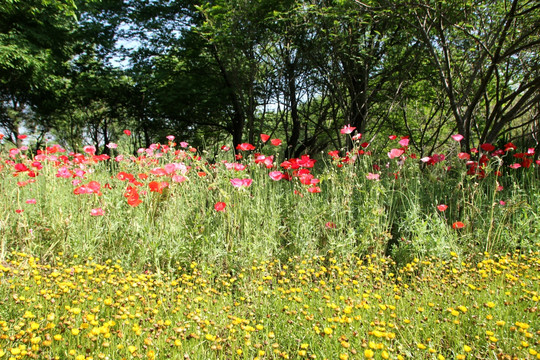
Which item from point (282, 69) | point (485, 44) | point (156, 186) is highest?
point (282, 69)

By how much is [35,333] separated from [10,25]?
48.1ft

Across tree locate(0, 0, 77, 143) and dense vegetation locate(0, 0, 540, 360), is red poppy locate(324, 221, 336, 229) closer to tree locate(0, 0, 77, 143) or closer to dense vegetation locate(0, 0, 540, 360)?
dense vegetation locate(0, 0, 540, 360)

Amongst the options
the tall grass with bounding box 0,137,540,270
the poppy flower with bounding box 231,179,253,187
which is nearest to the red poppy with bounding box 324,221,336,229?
the tall grass with bounding box 0,137,540,270

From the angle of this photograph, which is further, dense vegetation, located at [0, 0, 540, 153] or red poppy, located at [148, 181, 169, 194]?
dense vegetation, located at [0, 0, 540, 153]

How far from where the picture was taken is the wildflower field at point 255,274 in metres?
1.84

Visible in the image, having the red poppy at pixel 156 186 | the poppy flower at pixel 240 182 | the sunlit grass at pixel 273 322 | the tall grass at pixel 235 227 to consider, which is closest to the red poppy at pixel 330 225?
the tall grass at pixel 235 227

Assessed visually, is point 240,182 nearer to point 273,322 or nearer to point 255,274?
point 255,274

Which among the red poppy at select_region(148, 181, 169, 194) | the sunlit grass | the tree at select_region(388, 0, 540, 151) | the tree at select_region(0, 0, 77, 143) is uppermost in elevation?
the tree at select_region(0, 0, 77, 143)

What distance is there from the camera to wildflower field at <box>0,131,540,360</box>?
72.4 inches

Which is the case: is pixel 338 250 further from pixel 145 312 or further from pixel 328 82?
pixel 328 82

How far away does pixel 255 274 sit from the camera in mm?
2850

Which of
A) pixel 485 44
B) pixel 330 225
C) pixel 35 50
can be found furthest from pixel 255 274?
pixel 35 50

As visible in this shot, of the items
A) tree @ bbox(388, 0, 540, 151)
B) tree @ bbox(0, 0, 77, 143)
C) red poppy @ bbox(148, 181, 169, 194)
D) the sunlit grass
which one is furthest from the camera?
tree @ bbox(0, 0, 77, 143)

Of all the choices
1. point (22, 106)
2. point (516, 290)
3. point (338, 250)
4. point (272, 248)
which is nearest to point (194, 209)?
point (272, 248)
